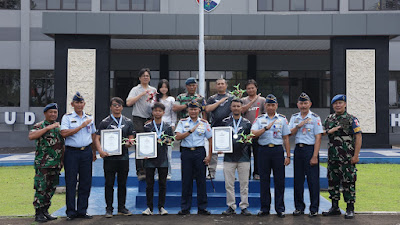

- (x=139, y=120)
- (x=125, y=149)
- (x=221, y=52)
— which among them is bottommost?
(x=125, y=149)

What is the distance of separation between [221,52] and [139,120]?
1525cm

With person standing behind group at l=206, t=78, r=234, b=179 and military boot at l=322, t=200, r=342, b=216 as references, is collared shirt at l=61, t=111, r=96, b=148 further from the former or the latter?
military boot at l=322, t=200, r=342, b=216

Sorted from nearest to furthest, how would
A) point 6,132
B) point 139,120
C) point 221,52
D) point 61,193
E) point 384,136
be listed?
point 139,120 < point 61,193 < point 384,136 < point 6,132 < point 221,52

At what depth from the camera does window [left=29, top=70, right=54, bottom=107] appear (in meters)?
21.0

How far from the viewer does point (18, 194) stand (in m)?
8.00

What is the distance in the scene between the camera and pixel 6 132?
1998 cm

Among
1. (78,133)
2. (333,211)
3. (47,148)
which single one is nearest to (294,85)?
(333,211)

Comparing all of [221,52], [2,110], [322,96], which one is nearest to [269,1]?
[221,52]

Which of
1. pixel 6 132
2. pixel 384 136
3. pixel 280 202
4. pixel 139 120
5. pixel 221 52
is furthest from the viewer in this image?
pixel 221 52

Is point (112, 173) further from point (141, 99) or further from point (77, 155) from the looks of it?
point (141, 99)

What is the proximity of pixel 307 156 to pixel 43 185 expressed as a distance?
4064 millimetres

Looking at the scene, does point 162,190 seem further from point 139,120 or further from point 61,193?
point 61,193

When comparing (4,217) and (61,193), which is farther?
(61,193)

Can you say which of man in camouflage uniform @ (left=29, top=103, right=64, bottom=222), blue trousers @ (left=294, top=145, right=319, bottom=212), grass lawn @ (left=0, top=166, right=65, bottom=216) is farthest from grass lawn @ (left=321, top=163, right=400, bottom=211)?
grass lawn @ (left=0, top=166, right=65, bottom=216)
